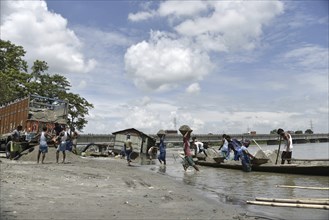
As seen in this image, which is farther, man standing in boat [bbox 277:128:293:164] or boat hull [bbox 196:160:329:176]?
Answer: man standing in boat [bbox 277:128:293:164]

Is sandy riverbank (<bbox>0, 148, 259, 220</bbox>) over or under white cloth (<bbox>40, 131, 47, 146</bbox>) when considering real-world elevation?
under

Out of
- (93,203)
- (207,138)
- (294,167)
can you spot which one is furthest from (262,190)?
(207,138)

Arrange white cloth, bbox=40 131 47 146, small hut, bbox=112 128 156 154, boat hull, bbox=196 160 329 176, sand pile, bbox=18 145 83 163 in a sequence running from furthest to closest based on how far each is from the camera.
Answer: small hut, bbox=112 128 156 154 → sand pile, bbox=18 145 83 163 → white cloth, bbox=40 131 47 146 → boat hull, bbox=196 160 329 176

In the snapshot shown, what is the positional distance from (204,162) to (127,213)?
1390 centimetres

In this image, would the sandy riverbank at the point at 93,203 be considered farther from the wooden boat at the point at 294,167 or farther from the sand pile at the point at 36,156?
the sand pile at the point at 36,156

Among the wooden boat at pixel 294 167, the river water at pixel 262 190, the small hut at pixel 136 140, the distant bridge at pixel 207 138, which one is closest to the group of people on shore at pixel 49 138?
the river water at pixel 262 190

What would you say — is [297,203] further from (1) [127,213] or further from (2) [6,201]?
(2) [6,201]

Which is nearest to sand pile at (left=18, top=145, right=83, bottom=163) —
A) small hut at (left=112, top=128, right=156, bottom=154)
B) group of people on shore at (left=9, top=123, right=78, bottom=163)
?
group of people on shore at (left=9, top=123, right=78, bottom=163)

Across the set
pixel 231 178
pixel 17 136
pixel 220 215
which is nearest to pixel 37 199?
pixel 220 215

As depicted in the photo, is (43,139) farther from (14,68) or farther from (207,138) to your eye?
(207,138)

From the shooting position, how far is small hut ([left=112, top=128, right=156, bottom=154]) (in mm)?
33000

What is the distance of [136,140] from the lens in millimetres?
33281

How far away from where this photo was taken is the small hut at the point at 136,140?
33000mm

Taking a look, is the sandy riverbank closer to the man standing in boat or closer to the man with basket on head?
the man with basket on head
